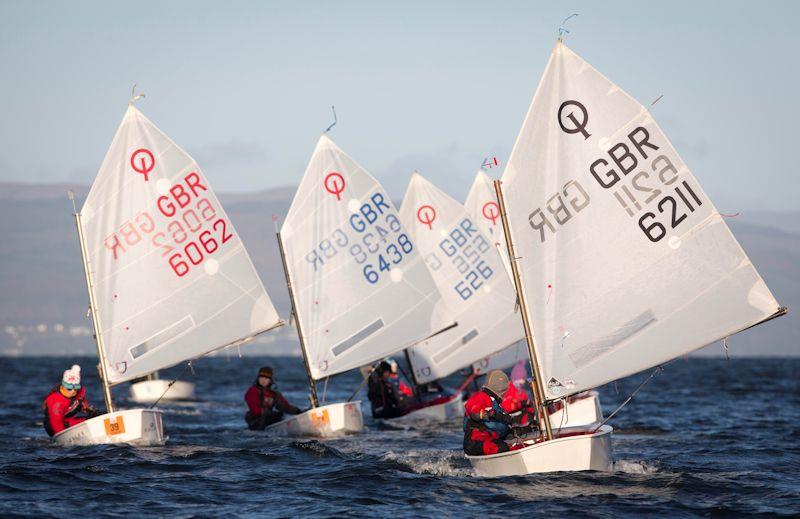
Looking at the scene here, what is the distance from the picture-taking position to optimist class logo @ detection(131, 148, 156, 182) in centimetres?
2039

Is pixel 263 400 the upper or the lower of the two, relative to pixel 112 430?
upper

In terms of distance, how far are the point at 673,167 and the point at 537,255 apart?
2.14m

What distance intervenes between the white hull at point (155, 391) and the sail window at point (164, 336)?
61.9 feet

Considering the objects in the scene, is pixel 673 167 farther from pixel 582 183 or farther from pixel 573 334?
pixel 573 334

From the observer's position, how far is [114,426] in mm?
18094

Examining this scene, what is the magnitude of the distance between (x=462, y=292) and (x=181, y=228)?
9905 millimetres

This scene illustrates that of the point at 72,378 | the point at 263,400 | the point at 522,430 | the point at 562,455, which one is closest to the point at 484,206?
the point at 263,400

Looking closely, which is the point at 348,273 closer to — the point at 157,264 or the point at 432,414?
the point at 157,264

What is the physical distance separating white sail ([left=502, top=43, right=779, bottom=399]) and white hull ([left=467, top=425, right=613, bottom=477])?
922 mm

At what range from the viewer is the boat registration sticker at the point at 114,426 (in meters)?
18.0

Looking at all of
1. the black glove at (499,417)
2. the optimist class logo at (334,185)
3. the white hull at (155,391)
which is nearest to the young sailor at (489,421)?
the black glove at (499,417)

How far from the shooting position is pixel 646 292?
1447 cm

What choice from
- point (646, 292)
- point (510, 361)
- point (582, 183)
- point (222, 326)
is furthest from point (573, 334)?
point (510, 361)

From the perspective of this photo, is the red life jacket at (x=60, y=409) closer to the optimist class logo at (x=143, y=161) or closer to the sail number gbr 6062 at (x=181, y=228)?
the sail number gbr 6062 at (x=181, y=228)
